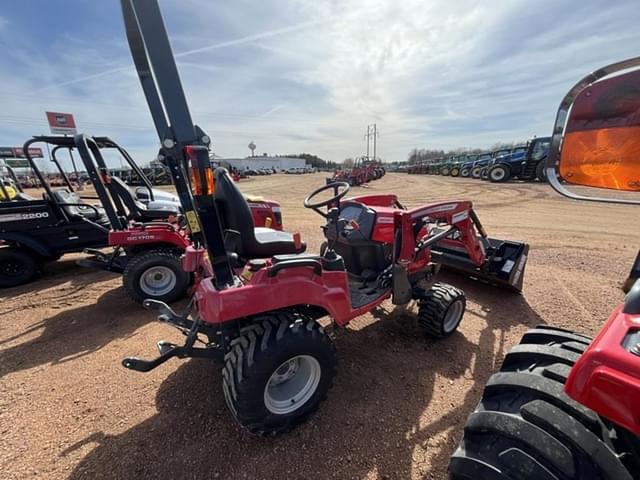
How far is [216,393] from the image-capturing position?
229cm

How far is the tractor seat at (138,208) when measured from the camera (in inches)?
184

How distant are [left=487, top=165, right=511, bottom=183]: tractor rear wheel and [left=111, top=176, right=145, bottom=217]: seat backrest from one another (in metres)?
18.9

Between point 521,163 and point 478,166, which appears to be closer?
point 521,163

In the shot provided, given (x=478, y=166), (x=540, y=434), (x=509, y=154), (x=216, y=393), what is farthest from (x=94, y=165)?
(x=478, y=166)

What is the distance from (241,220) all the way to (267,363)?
106 centimetres

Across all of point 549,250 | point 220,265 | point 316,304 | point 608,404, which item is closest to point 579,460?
point 608,404

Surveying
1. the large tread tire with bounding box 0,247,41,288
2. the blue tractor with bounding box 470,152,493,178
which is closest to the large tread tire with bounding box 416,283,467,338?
the large tread tire with bounding box 0,247,41,288

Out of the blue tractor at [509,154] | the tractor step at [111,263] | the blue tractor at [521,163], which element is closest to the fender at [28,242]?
the tractor step at [111,263]

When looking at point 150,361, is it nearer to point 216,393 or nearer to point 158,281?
point 216,393

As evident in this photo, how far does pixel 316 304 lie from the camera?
6.79ft

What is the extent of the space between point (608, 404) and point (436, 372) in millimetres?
1943

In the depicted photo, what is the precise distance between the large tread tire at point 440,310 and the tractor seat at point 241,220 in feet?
4.77

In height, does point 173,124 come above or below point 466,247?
above

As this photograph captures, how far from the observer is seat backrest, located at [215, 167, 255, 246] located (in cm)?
221
